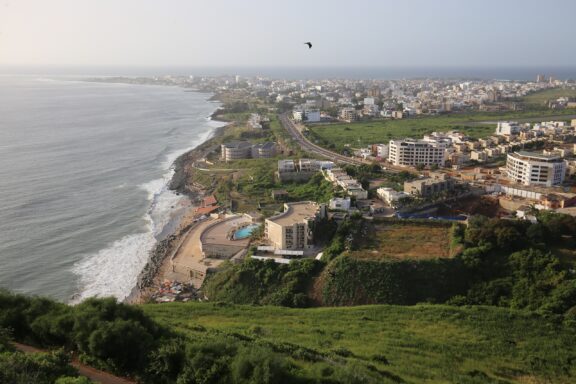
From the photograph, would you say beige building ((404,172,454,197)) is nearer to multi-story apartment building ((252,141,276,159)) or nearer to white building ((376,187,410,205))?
white building ((376,187,410,205))

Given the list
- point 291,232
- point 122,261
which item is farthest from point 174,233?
point 291,232

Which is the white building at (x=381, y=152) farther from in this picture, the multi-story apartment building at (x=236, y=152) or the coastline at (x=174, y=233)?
the coastline at (x=174, y=233)

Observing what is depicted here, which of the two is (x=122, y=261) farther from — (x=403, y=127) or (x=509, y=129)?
(x=403, y=127)

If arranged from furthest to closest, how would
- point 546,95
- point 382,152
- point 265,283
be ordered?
point 546,95
point 382,152
point 265,283

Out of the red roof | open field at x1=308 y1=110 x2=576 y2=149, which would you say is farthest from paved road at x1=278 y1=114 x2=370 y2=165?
the red roof

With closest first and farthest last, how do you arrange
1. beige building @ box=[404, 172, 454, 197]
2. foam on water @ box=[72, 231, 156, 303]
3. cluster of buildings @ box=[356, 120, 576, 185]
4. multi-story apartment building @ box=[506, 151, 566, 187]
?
foam on water @ box=[72, 231, 156, 303], beige building @ box=[404, 172, 454, 197], multi-story apartment building @ box=[506, 151, 566, 187], cluster of buildings @ box=[356, 120, 576, 185]

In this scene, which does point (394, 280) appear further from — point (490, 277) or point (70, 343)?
point (70, 343)
